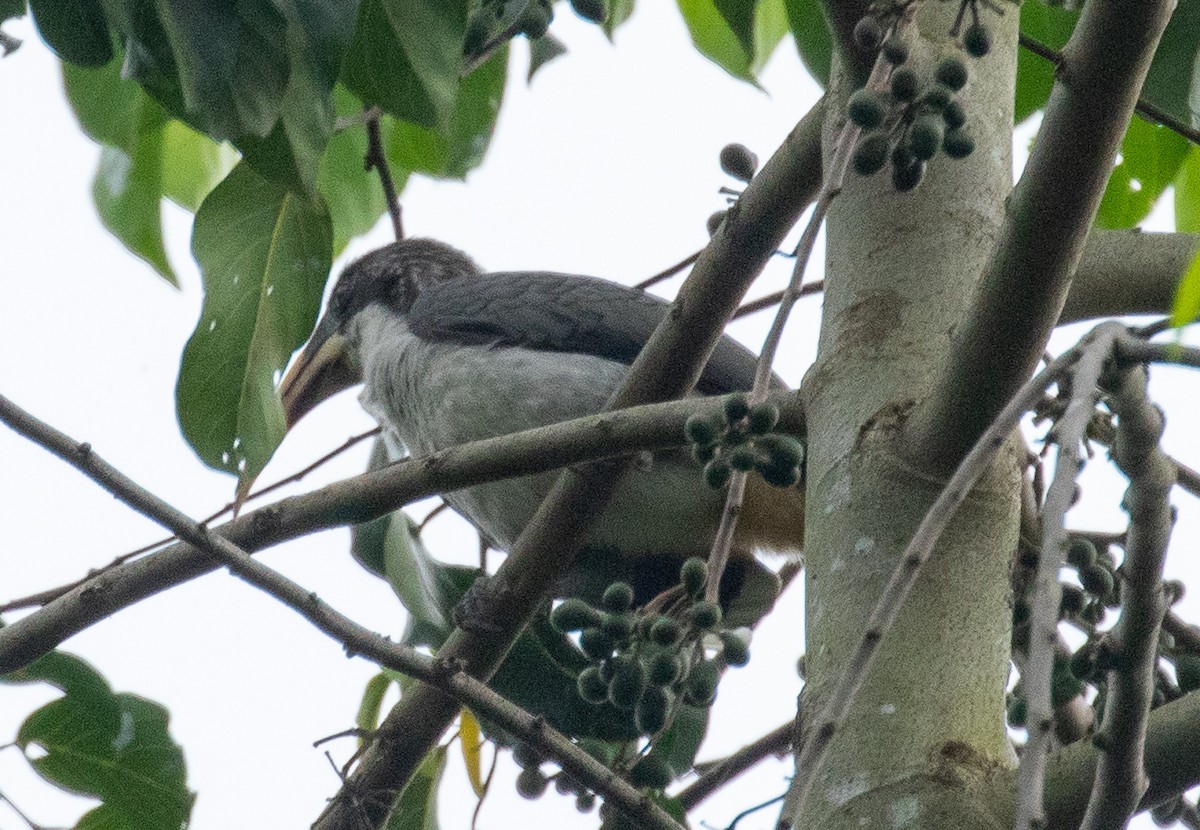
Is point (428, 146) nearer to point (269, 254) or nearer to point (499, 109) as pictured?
point (499, 109)

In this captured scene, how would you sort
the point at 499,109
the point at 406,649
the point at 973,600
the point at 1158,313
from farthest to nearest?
the point at 499,109 < the point at 1158,313 < the point at 406,649 < the point at 973,600

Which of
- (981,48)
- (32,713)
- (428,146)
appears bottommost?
(32,713)

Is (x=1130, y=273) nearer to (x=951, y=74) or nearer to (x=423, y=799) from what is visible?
(x=951, y=74)

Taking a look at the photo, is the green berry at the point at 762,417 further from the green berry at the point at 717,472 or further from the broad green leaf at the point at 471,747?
the broad green leaf at the point at 471,747

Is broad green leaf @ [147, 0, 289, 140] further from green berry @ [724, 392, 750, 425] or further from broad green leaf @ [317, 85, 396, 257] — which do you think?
broad green leaf @ [317, 85, 396, 257]

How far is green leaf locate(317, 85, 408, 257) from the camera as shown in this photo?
166 inches

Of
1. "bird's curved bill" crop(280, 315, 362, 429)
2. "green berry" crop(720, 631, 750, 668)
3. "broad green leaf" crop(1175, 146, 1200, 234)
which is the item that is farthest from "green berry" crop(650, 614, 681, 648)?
"bird's curved bill" crop(280, 315, 362, 429)

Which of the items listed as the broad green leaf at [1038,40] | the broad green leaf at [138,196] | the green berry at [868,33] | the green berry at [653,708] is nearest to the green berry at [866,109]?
the green berry at [868,33]

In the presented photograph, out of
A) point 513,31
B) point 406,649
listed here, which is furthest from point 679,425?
point 513,31

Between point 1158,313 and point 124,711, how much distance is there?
6.45ft

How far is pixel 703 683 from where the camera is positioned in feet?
7.42

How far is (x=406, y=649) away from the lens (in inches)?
94.4

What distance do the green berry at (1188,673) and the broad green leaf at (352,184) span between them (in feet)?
8.50

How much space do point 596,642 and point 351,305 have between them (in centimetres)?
360
